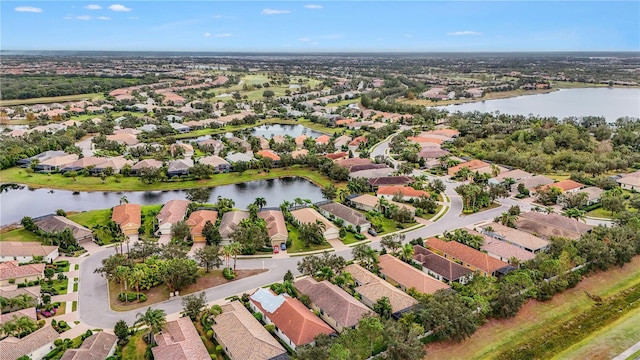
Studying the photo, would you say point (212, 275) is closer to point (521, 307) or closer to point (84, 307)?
point (84, 307)

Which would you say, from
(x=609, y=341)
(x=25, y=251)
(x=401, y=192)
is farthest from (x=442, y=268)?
(x=25, y=251)

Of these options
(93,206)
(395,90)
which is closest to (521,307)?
(93,206)

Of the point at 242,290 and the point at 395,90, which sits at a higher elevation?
the point at 395,90

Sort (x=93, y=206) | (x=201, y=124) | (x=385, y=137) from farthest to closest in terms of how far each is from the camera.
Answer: (x=201, y=124)
(x=385, y=137)
(x=93, y=206)

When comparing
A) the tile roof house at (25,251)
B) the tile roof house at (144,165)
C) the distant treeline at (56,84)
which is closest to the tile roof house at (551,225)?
the tile roof house at (25,251)

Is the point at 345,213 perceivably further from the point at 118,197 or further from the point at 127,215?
the point at 118,197

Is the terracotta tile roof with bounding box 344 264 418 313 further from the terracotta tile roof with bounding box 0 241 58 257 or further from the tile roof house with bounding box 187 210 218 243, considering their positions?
the terracotta tile roof with bounding box 0 241 58 257
